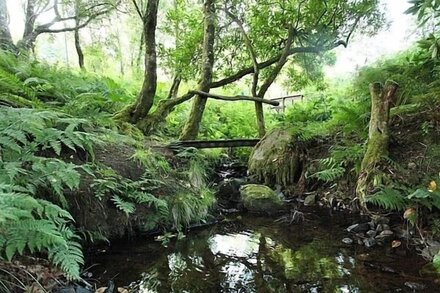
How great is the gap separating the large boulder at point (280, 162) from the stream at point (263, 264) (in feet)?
5.50

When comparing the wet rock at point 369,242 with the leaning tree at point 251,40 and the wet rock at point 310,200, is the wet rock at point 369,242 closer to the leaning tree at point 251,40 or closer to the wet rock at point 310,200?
the wet rock at point 310,200

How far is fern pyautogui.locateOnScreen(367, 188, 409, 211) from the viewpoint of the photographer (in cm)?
366

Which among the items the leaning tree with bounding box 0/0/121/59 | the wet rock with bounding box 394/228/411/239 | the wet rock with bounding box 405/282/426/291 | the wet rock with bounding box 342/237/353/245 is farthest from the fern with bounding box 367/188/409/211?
the leaning tree with bounding box 0/0/121/59

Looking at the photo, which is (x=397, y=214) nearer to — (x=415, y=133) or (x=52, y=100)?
(x=415, y=133)

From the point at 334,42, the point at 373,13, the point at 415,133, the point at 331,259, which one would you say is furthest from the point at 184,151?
the point at 373,13

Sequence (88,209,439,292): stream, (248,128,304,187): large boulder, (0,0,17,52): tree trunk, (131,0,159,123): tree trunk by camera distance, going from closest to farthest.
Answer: (88,209,439,292): stream
(131,0,159,123): tree trunk
(248,128,304,187): large boulder
(0,0,17,52): tree trunk

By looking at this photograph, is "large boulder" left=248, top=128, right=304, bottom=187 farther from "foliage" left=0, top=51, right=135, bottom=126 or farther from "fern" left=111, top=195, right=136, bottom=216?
"fern" left=111, top=195, right=136, bottom=216

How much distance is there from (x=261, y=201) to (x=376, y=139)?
5.66ft

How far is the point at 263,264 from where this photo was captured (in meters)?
3.28

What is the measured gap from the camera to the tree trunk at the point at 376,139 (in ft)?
13.8

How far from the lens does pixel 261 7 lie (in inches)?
265

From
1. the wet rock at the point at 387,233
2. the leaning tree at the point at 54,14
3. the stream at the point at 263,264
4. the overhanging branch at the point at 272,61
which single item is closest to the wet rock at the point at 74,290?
the stream at the point at 263,264

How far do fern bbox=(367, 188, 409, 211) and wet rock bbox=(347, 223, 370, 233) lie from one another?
437mm

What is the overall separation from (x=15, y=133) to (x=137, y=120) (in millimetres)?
3406
